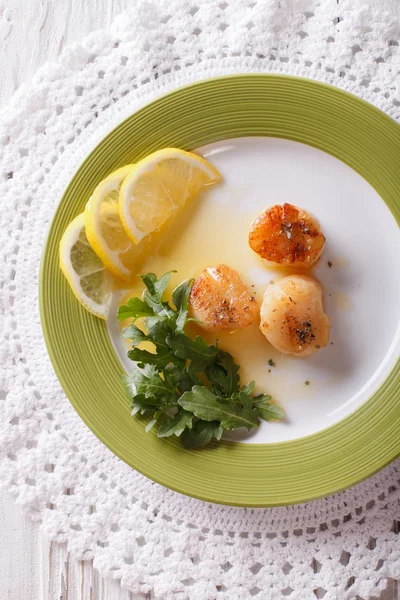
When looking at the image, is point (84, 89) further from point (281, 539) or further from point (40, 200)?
point (281, 539)

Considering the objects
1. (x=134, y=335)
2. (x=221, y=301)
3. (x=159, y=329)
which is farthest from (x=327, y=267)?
(x=134, y=335)

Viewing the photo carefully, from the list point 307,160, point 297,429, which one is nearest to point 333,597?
point 297,429

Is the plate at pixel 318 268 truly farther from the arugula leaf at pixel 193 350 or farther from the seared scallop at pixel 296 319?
the arugula leaf at pixel 193 350

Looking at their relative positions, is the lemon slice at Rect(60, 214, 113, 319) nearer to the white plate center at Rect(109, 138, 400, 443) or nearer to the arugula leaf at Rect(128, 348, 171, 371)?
the white plate center at Rect(109, 138, 400, 443)

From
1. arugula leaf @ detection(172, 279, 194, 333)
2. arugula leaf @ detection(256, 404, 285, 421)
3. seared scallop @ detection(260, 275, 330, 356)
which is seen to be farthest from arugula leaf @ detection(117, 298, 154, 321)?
arugula leaf @ detection(256, 404, 285, 421)

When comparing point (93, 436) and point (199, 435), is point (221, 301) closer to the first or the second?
point (199, 435)

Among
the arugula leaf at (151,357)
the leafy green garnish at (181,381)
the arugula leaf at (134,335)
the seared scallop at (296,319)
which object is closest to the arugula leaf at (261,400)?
the leafy green garnish at (181,381)
